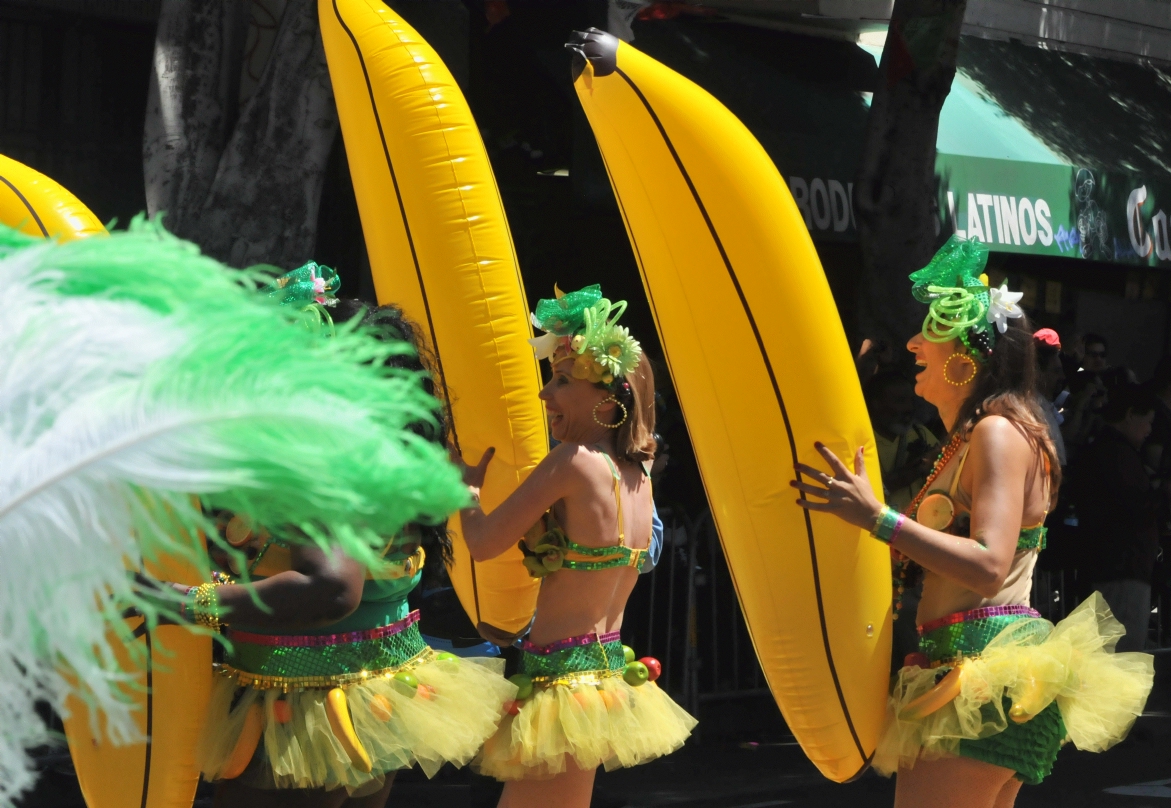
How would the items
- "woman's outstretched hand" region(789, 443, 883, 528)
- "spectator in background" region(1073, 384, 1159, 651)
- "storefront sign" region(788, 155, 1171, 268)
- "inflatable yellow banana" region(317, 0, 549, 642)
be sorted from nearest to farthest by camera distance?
1. "woman's outstretched hand" region(789, 443, 883, 528)
2. "inflatable yellow banana" region(317, 0, 549, 642)
3. "spectator in background" region(1073, 384, 1159, 651)
4. "storefront sign" region(788, 155, 1171, 268)

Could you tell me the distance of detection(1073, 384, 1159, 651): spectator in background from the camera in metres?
8.14

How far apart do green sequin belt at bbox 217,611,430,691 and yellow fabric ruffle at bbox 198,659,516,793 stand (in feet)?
0.07

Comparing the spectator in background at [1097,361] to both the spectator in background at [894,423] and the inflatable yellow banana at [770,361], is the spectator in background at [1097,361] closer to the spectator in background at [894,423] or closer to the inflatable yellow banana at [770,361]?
the spectator in background at [894,423]

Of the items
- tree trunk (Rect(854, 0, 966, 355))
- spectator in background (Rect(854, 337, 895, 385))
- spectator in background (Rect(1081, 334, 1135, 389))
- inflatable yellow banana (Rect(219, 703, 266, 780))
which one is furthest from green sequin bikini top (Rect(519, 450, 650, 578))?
spectator in background (Rect(1081, 334, 1135, 389))

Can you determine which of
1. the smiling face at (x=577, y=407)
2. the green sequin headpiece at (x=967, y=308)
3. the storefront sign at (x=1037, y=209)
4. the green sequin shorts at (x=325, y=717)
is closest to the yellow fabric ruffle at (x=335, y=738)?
the green sequin shorts at (x=325, y=717)

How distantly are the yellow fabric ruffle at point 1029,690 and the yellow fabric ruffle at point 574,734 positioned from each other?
62 cm

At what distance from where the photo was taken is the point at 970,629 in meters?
3.53

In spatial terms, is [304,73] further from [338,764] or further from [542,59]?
[338,764]

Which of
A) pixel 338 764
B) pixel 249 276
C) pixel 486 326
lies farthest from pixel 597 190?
pixel 249 276

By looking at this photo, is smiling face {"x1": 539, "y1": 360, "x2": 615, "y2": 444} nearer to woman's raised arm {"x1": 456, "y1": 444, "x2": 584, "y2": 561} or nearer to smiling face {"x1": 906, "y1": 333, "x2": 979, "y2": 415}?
woman's raised arm {"x1": 456, "y1": 444, "x2": 584, "y2": 561}

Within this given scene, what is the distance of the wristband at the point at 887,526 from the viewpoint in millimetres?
3395

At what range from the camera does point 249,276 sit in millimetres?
1331

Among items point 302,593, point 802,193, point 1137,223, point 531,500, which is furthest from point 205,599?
point 1137,223

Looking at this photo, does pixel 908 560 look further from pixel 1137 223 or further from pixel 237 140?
pixel 1137 223
